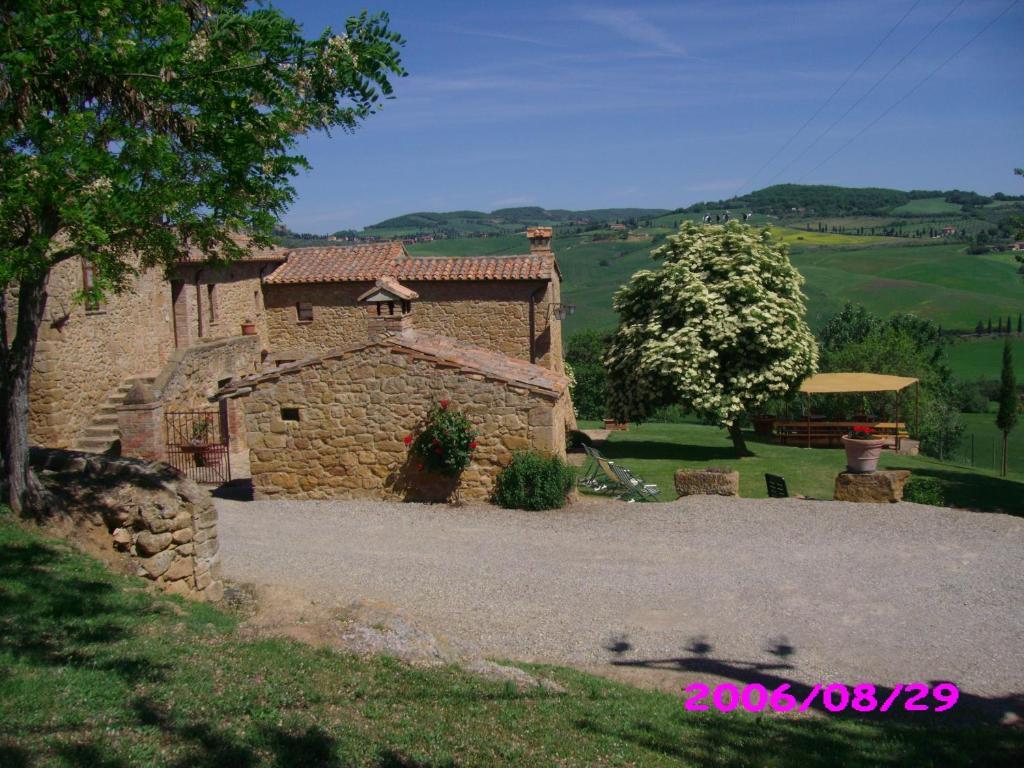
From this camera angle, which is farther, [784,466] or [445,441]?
[784,466]

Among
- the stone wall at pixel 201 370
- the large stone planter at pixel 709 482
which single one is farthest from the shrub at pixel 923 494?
the stone wall at pixel 201 370

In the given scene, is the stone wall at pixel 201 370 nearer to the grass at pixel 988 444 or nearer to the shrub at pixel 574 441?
the shrub at pixel 574 441

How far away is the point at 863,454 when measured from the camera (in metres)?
15.0

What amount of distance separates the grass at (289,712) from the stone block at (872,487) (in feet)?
27.6

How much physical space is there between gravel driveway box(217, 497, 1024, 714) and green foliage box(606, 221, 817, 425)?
28.7ft

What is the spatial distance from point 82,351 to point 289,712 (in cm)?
1371

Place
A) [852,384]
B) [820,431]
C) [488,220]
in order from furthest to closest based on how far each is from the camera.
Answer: [488,220]
[820,431]
[852,384]

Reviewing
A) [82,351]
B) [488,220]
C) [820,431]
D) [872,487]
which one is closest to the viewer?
[872,487]

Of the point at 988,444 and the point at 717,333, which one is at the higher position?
the point at 717,333

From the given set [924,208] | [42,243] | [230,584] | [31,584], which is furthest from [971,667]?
[924,208]

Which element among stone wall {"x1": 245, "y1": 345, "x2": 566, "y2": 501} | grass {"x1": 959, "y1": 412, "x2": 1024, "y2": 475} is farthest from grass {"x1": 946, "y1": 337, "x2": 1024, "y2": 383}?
stone wall {"x1": 245, "y1": 345, "x2": 566, "y2": 501}

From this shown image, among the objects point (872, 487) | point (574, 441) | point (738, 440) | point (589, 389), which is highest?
point (589, 389)
